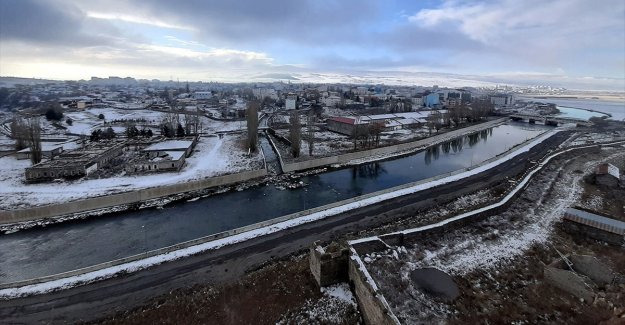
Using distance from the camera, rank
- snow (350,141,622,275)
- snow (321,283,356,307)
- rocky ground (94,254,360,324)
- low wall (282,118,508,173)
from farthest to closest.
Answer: low wall (282,118,508,173)
snow (350,141,622,275)
snow (321,283,356,307)
rocky ground (94,254,360,324)

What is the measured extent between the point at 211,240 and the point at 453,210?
490 inches

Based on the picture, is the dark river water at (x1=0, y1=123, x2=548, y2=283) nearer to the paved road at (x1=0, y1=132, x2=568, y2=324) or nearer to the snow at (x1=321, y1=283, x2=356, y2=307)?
the paved road at (x1=0, y1=132, x2=568, y2=324)

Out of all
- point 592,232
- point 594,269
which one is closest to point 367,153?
point 592,232

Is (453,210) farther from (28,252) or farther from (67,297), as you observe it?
(28,252)

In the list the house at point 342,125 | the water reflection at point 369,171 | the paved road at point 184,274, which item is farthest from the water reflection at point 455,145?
the paved road at point 184,274

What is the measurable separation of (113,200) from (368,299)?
51.4 ft

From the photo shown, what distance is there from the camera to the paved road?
966 cm

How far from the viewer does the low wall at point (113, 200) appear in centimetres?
1616

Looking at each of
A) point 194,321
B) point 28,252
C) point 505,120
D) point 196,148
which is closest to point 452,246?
point 194,321

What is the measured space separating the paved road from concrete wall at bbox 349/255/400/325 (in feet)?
10.4

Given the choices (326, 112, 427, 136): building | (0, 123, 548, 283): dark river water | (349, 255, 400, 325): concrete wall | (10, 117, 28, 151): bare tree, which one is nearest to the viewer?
(349, 255, 400, 325): concrete wall

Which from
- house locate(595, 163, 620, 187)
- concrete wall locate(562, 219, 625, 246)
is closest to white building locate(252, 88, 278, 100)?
house locate(595, 163, 620, 187)

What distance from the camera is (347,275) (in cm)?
1120

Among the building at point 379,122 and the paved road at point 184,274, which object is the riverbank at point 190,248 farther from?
the building at point 379,122
